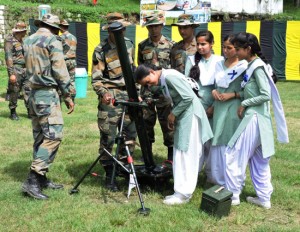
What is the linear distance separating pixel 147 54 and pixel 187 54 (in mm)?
539

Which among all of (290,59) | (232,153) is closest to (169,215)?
(232,153)

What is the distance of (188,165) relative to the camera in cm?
438

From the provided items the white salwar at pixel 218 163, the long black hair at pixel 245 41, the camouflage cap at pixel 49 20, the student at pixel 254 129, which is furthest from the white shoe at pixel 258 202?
the camouflage cap at pixel 49 20

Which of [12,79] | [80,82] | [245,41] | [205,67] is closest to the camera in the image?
[245,41]

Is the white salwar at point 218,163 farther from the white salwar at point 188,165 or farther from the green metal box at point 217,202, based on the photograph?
the green metal box at point 217,202

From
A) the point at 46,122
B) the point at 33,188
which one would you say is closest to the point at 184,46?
the point at 46,122

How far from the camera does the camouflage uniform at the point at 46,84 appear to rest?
4473 mm

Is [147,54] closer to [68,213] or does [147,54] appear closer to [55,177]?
[55,177]

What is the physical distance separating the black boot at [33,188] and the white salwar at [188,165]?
145 cm

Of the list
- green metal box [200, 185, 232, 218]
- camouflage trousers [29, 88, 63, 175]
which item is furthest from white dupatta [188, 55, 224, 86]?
camouflage trousers [29, 88, 63, 175]

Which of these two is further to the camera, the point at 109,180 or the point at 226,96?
the point at 109,180

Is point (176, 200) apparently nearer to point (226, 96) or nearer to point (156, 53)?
point (226, 96)

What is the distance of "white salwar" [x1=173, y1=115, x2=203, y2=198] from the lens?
4379mm

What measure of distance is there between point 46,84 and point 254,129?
2209 mm
